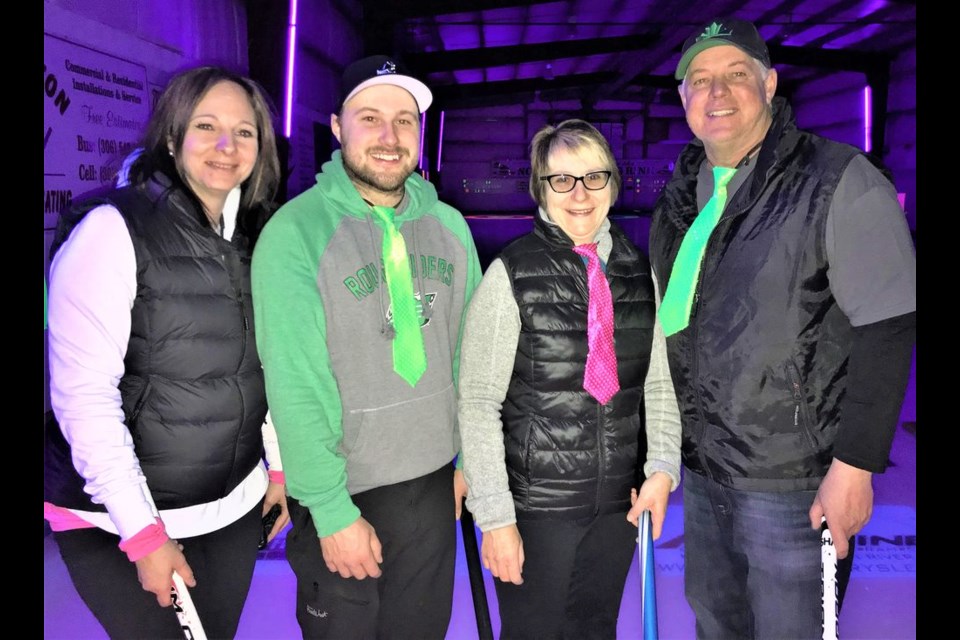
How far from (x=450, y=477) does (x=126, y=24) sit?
3176 millimetres

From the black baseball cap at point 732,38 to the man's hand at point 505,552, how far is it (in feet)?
4.73

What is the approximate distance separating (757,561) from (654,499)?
320mm

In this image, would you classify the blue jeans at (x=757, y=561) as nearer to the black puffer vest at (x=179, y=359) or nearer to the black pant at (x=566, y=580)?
the black pant at (x=566, y=580)

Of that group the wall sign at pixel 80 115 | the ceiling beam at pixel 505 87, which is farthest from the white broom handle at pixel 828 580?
the ceiling beam at pixel 505 87

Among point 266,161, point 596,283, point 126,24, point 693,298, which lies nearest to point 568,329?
point 596,283

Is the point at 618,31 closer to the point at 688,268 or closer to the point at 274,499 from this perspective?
the point at 688,268

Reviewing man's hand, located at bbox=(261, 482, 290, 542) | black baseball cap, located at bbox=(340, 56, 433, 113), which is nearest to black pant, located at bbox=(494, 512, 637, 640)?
man's hand, located at bbox=(261, 482, 290, 542)

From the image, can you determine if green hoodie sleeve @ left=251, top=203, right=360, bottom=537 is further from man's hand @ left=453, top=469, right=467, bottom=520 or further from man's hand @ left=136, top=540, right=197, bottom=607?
man's hand @ left=453, top=469, right=467, bottom=520

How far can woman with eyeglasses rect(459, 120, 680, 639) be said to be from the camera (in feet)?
5.57

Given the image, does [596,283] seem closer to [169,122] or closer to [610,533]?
[610,533]

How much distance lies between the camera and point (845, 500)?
1572 mm

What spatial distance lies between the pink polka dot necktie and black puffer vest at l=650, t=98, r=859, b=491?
0.86 feet

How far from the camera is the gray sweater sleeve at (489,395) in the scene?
169 centimetres

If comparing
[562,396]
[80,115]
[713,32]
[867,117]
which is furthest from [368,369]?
[867,117]
